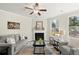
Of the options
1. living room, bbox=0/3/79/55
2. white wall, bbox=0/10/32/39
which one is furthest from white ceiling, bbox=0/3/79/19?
white wall, bbox=0/10/32/39

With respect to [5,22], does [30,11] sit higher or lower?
higher

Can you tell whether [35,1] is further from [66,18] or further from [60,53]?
[60,53]

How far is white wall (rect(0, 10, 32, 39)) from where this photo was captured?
9.73 ft

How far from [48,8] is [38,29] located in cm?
57

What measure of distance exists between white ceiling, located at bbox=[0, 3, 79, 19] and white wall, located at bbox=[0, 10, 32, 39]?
107 millimetres

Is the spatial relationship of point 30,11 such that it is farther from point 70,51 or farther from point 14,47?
point 70,51

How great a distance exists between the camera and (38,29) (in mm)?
3215

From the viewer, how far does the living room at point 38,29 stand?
9.80 feet

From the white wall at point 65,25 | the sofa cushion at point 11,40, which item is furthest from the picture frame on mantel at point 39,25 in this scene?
the sofa cushion at point 11,40

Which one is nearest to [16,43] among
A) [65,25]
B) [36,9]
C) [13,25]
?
[13,25]
